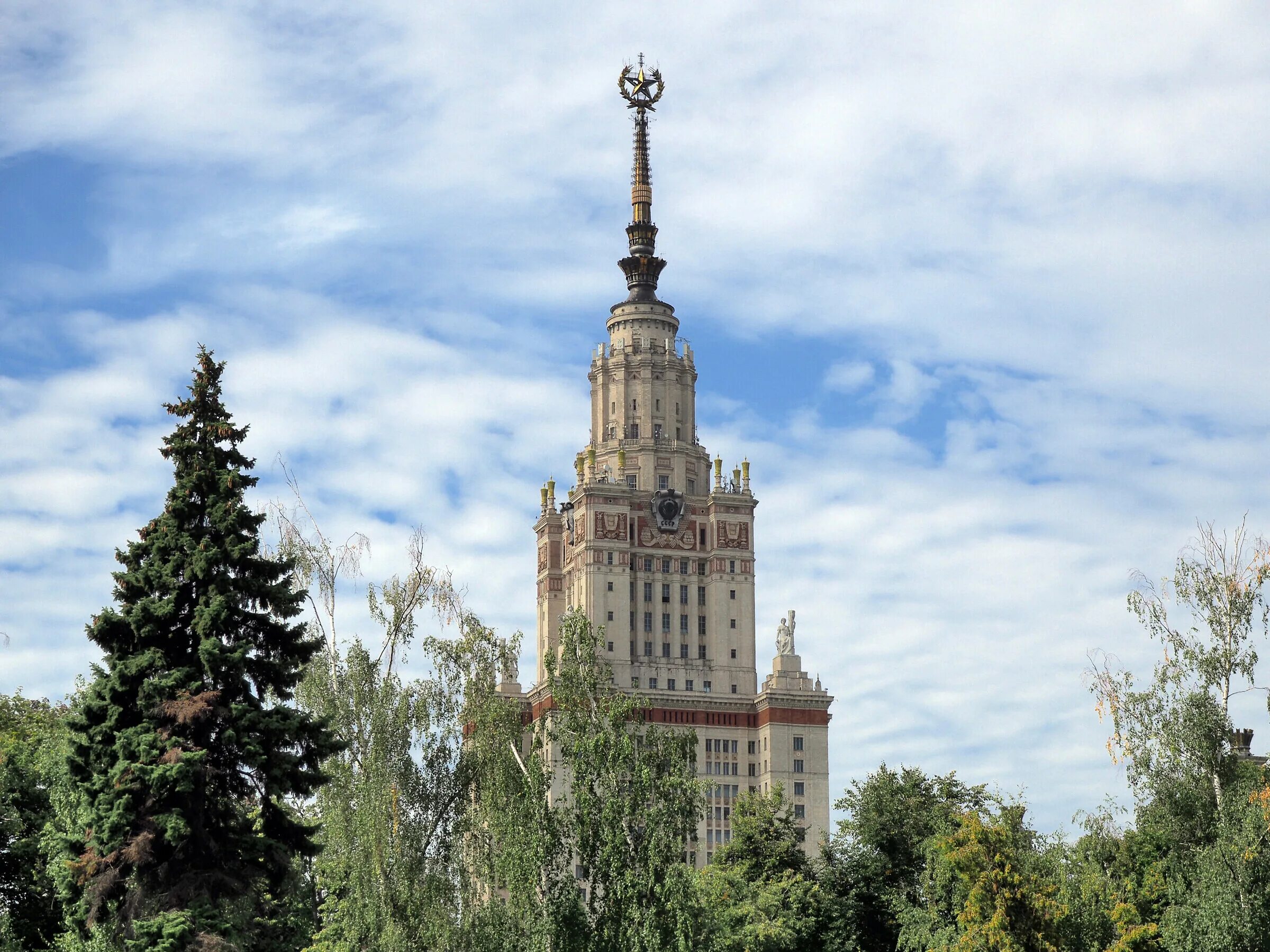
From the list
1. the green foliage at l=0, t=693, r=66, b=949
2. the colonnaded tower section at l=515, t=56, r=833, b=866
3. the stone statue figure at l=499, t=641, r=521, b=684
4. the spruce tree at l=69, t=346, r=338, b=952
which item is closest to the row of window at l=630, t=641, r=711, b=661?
the colonnaded tower section at l=515, t=56, r=833, b=866

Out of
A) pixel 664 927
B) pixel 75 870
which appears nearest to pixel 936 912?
pixel 664 927

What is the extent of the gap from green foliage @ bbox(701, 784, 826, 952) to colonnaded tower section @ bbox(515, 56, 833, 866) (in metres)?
58.3

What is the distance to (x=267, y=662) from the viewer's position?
52844 millimetres

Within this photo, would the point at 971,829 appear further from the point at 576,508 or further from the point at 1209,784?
the point at 576,508

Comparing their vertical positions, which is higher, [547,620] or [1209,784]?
[547,620]

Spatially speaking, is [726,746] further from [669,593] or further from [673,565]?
[673,565]

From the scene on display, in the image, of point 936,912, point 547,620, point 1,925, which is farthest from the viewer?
point 547,620

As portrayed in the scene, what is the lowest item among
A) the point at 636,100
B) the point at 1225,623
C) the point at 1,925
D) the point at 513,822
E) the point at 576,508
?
the point at 1,925

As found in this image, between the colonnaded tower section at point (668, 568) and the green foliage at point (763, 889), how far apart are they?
58333 mm

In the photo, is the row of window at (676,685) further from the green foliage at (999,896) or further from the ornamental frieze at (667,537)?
the green foliage at (999,896)

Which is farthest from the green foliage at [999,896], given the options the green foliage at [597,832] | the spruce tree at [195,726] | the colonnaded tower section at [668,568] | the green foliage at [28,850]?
the colonnaded tower section at [668,568]

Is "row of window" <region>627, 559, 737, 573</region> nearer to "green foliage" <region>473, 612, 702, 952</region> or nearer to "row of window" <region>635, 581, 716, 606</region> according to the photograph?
"row of window" <region>635, 581, 716, 606</region>

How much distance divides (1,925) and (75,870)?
1118 cm

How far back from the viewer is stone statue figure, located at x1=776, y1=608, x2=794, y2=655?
183 meters
